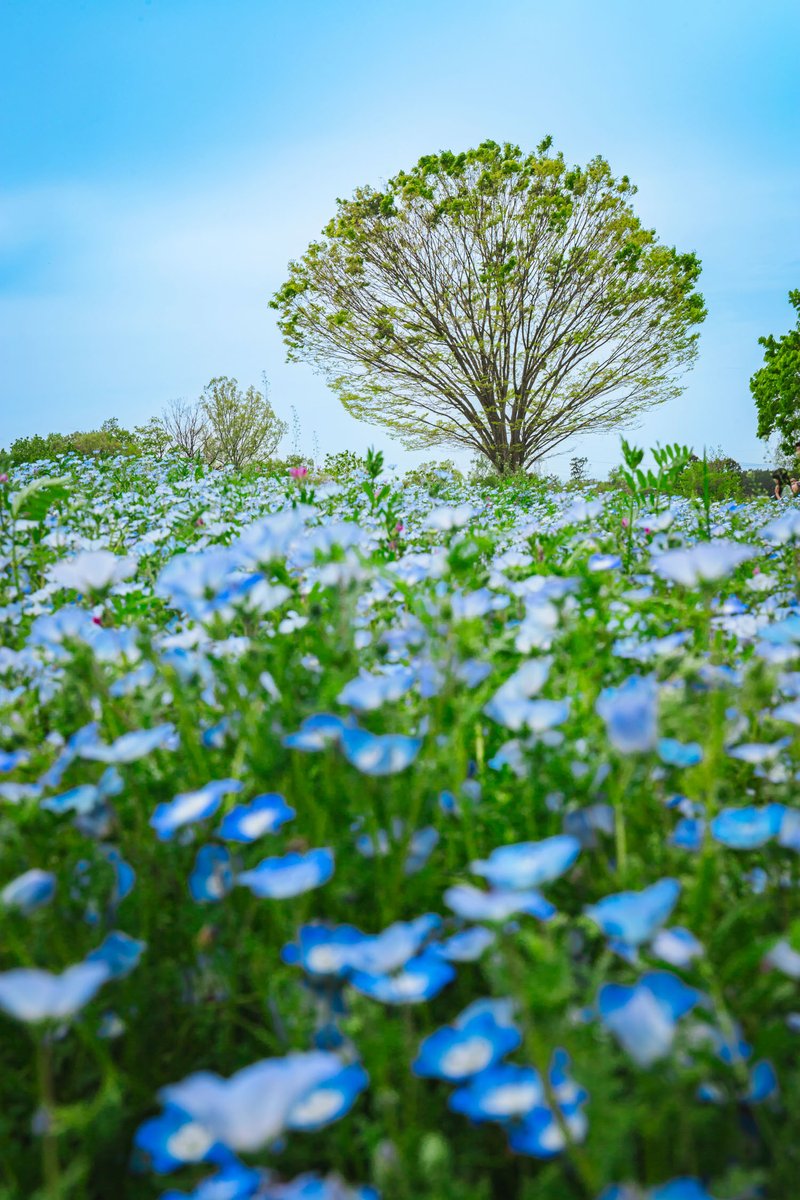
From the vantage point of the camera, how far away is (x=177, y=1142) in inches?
29.9

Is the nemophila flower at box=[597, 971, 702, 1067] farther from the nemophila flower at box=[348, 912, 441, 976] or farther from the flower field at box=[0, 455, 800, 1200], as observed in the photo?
the nemophila flower at box=[348, 912, 441, 976]

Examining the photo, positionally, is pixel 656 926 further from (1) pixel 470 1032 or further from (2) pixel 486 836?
(2) pixel 486 836

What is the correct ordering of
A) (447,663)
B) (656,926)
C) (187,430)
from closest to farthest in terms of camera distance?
1. (656,926)
2. (447,663)
3. (187,430)

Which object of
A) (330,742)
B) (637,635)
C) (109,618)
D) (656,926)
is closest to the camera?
(656,926)

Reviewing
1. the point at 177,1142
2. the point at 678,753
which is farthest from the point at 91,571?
the point at 678,753

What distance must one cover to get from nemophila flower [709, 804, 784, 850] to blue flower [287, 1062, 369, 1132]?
0.53 metres

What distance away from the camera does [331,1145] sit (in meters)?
0.80

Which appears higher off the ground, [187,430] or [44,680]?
[187,430]

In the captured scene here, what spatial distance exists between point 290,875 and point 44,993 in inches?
11.4

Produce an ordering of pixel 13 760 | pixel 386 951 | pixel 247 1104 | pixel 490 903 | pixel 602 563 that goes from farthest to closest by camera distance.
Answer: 1. pixel 602 563
2. pixel 13 760
3. pixel 386 951
4. pixel 490 903
5. pixel 247 1104

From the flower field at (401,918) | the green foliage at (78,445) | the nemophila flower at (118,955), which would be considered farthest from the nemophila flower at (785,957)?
the green foliage at (78,445)

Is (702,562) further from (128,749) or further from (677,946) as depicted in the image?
(128,749)

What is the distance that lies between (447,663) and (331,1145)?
670mm

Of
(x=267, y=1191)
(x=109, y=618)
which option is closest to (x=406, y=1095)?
(x=267, y=1191)
